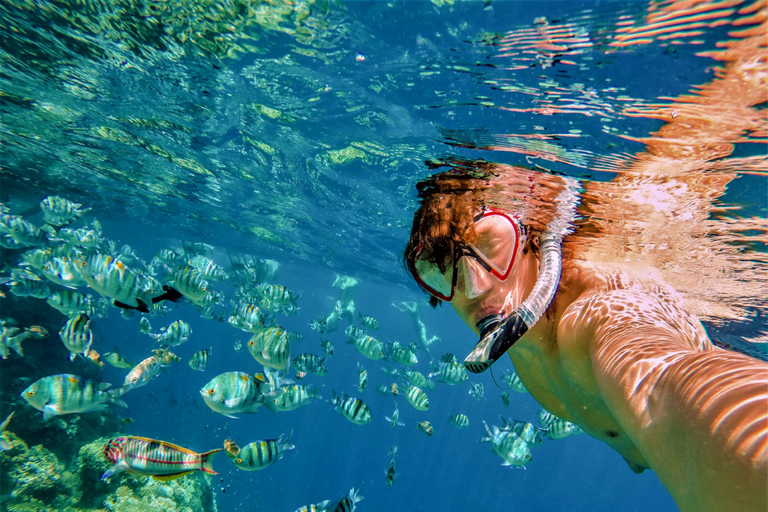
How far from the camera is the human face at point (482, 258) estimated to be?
2.30 m

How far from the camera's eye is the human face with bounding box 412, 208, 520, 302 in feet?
7.55

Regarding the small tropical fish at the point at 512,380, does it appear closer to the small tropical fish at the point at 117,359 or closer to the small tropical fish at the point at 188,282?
the small tropical fish at the point at 188,282

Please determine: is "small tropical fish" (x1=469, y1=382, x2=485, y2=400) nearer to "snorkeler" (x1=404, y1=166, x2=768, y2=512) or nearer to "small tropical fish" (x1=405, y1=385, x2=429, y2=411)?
"small tropical fish" (x1=405, y1=385, x2=429, y2=411)

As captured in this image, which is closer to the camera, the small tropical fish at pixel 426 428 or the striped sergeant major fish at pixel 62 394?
the striped sergeant major fish at pixel 62 394

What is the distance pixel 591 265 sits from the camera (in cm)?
299

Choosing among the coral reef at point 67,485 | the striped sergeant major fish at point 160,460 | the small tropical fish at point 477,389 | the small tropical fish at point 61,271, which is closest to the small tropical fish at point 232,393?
the striped sergeant major fish at point 160,460

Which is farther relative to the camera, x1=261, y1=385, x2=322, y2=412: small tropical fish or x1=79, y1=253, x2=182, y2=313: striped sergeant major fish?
x1=261, y1=385, x2=322, y2=412: small tropical fish

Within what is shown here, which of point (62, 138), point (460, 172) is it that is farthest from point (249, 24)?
point (62, 138)

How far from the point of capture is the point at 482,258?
7.67ft

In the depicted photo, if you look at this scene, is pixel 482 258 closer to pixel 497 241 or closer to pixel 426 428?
pixel 497 241

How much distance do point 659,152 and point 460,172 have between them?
3.43 meters

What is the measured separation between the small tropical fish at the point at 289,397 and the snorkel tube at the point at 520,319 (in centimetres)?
547

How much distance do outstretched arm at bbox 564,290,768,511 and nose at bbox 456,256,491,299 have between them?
732 millimetres

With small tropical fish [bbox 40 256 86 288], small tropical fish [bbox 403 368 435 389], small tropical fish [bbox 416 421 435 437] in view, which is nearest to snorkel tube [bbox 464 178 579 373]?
small tropical fish [bbox 416 421 435 437]
